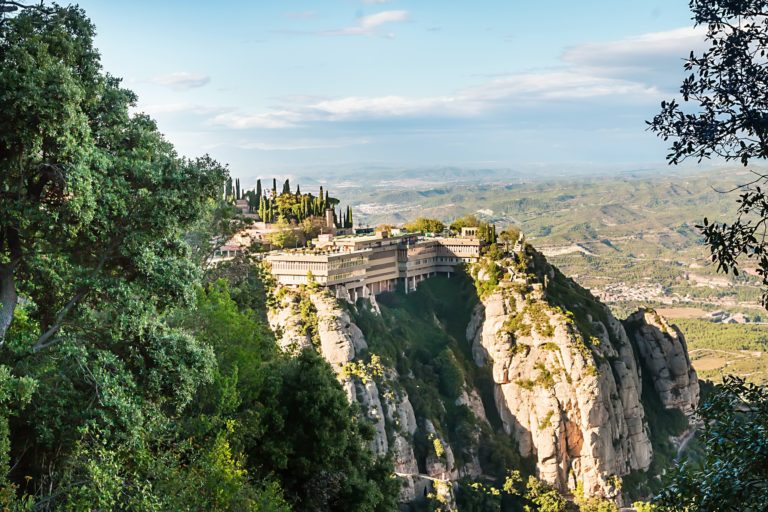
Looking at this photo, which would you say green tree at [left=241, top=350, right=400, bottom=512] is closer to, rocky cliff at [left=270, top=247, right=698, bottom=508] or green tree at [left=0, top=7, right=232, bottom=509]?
green tree at [left=0, top=7, right=232, bottom=509]

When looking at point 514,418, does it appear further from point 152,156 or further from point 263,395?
point 152,156

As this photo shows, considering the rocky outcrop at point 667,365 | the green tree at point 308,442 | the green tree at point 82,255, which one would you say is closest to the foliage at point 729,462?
the green tree at point 82,255

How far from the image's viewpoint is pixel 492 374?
239ft

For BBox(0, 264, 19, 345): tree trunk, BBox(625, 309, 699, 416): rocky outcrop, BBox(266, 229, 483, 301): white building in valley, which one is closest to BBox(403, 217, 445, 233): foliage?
BBox(266, 229, 483, 301): white building in valley

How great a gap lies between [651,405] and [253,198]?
131 ft

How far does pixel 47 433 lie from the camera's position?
14.6 meters

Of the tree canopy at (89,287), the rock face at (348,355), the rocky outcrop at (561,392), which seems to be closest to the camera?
the tree canopy at (89,287)

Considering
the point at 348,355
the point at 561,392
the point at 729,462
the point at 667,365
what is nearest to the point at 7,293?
the point at 729,462

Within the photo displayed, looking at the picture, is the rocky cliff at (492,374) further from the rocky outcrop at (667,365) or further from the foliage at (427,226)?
the foliage at (427,226)

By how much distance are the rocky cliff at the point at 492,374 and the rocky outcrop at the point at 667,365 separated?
0.95m

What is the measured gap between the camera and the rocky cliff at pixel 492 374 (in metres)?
60.3

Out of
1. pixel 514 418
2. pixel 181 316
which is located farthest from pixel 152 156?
pixel 514 418

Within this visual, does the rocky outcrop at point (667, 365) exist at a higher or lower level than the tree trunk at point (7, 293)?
lower

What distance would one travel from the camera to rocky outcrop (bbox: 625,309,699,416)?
8138 centimetres
